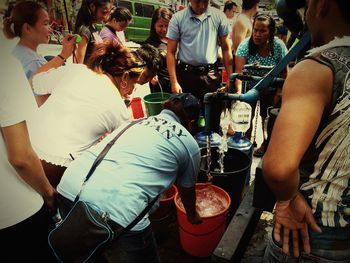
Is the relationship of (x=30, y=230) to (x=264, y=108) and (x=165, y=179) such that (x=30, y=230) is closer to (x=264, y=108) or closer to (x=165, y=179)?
(x=165, y=179)

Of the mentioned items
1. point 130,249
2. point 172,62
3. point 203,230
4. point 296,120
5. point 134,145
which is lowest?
point 203,230

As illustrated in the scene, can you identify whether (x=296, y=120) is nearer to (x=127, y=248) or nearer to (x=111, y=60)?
(x=127, y=248)

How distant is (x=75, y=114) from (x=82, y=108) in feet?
0.27

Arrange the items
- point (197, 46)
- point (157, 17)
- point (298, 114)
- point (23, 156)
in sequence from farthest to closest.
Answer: point (157, 17) < point (197, 46) < point (23, 156) < point (298, 114)

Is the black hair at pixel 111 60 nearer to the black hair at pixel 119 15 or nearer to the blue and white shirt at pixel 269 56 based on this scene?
the blue and white shirt at pixel 269 56

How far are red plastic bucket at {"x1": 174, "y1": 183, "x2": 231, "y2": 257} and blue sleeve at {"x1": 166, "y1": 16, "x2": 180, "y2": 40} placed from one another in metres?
2.54

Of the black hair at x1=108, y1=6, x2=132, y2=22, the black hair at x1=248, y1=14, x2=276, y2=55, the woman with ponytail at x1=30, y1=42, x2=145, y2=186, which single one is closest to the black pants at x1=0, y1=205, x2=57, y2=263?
the woman with ponytail at x1=30, y1=42, x2=145, y2=186

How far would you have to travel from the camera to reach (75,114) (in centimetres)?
234

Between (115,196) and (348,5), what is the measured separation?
59.9 inches

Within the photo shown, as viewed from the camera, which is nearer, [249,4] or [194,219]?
[194,219]

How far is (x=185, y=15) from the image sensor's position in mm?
4180

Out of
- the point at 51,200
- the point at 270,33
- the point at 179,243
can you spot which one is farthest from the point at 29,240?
the point at 270,33

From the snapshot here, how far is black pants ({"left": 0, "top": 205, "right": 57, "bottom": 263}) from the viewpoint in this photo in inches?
66.0

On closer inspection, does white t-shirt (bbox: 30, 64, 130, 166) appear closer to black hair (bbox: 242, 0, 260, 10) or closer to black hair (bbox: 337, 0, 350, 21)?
black hair (bbox: 337, 0, 350, 21)
